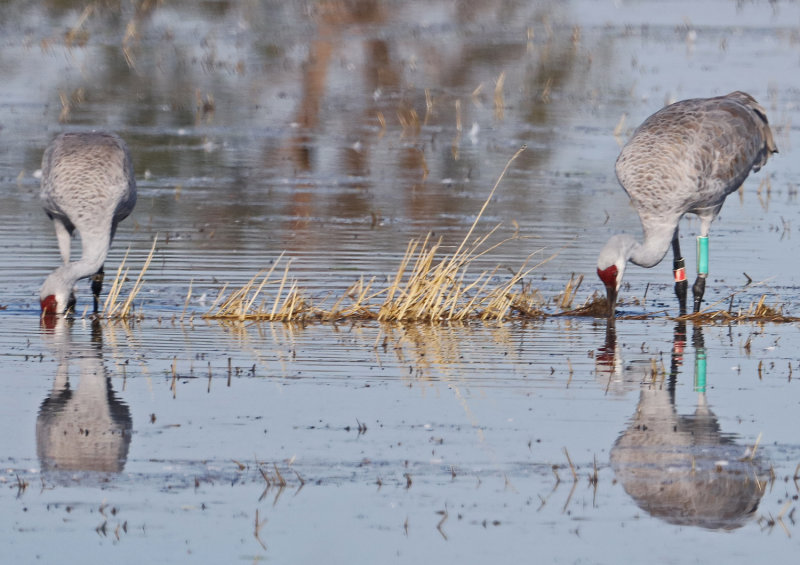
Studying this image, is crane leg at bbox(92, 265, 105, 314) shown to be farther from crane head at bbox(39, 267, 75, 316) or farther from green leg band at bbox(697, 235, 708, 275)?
green leg band at bbox(697, 235, 708, 275)

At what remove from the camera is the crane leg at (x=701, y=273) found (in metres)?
12.0

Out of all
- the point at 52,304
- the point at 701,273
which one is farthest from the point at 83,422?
the point at 701,273

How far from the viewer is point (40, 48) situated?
1091 inches

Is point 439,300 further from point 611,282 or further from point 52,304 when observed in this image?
point 52,304

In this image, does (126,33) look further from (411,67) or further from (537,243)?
(537,243)

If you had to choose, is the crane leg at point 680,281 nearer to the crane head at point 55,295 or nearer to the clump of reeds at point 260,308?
the clump of reeds at point 260,308

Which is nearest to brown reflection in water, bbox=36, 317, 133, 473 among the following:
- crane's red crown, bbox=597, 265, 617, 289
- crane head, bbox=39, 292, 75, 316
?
crane head, bbox=39, 292, 75, 316

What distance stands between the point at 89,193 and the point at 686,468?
19.8 ft

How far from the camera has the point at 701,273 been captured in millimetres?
12242

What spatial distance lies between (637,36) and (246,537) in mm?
24695

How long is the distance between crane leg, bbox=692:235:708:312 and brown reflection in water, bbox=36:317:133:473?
14.5 ft

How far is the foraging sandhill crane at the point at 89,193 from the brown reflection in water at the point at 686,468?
186 inches

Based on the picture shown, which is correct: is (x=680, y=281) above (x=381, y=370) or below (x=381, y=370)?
above

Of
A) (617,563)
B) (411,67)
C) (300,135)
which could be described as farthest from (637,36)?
(617,563)
